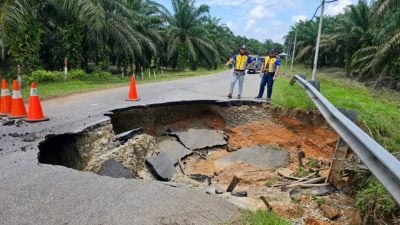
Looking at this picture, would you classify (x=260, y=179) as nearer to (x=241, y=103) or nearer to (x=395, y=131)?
(x=395, y=131)

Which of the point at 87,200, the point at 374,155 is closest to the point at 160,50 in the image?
the point at 87,200

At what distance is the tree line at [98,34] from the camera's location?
1259 centimetres

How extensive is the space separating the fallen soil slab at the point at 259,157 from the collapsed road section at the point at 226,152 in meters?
0.02

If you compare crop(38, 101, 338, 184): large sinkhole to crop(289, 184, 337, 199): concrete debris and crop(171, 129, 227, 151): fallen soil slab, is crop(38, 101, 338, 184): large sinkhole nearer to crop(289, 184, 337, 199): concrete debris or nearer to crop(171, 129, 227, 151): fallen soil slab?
crop(171, 129, 227, 151): fallen soil slab

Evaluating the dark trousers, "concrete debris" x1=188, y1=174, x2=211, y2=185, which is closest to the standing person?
the dark trousers

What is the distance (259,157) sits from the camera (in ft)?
25.8

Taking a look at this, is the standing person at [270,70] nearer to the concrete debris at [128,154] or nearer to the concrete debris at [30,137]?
the concrete debris at [128,154]

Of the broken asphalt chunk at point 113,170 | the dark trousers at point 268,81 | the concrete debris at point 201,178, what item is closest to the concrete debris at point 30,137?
the broken asphalt chunk at point 113,170

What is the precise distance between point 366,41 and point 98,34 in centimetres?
2409

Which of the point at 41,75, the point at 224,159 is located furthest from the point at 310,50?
the point at 224,159

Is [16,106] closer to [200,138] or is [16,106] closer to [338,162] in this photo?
[200,138]

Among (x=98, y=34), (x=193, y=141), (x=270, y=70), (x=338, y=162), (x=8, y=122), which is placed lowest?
(x=193, y=141)

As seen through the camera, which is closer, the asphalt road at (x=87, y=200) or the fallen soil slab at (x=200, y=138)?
the asphalt road at (x=87, y=200)

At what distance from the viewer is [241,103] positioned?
9664mm
